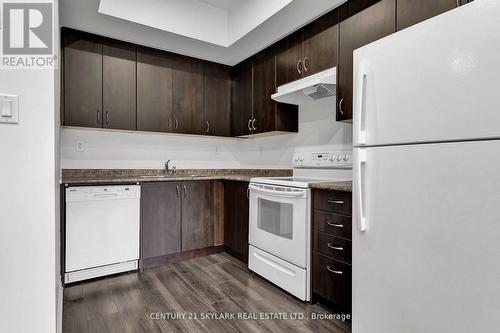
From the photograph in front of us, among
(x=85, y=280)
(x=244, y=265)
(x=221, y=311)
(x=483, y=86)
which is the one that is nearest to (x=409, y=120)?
(x=483, y=86)

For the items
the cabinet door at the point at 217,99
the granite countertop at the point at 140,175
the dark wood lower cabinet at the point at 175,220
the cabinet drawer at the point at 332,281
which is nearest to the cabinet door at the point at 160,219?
the dark wood lower cabinet at the point at 175,220

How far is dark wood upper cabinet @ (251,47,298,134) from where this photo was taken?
3.04m

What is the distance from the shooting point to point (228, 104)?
147 inches

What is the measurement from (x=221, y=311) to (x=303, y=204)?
0.99 meters

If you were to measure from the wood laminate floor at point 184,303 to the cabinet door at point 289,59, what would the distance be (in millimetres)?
1990

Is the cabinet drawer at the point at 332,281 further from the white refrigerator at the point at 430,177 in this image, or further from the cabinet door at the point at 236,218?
the cabinet door at the point at 236,218

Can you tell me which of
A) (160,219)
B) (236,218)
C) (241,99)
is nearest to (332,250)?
(236,218)

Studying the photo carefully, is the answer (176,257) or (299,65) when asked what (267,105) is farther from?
(176,257)

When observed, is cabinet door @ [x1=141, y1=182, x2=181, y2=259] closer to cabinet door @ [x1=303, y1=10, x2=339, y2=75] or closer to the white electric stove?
the white electric stove

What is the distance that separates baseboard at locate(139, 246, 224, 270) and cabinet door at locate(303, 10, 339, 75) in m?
2.19

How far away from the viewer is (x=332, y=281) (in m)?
1.97

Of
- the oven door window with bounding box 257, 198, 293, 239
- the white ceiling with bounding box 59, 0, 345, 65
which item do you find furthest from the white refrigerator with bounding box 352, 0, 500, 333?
the white ceiling with bounding box 59, 0, 345, 65

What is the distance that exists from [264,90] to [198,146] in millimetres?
1251

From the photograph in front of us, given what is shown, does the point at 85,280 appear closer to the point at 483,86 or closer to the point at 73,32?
the point at 73,32
